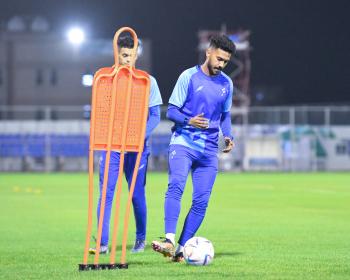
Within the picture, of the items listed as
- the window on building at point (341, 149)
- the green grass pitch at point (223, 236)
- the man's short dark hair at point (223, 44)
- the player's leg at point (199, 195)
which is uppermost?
the man's short dark hair at point (223, 44)

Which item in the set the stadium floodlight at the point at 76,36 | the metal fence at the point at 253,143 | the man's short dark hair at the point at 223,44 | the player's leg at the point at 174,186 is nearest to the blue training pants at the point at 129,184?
the player's leg at the point at 174,186

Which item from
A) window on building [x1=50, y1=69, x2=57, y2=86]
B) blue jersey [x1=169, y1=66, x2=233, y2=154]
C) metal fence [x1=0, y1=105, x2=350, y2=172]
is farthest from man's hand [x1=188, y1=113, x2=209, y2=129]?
window on building [x1=50, y1=69, x2=57, y2=86]

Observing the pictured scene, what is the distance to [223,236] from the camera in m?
14.7

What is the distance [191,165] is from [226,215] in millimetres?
8601

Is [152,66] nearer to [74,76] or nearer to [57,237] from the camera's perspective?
[74,76]

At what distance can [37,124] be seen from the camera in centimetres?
5362

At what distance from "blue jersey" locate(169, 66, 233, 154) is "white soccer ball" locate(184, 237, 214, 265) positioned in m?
1.09

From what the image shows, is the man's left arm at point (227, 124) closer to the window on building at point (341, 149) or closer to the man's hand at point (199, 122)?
the man's hand at point (199, 122)

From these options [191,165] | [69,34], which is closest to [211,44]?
[191,165]

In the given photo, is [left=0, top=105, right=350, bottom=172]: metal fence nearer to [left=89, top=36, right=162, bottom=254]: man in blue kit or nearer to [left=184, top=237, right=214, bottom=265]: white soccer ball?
[left=89, top=36, right=162, bottom=254]: man in blue kit

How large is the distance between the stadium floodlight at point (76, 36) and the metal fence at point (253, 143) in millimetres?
35795

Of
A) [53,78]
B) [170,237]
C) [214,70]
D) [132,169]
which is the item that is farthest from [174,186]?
[53,78]

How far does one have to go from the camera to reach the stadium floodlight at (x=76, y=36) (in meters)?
90.4

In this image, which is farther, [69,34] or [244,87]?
[69,34]
